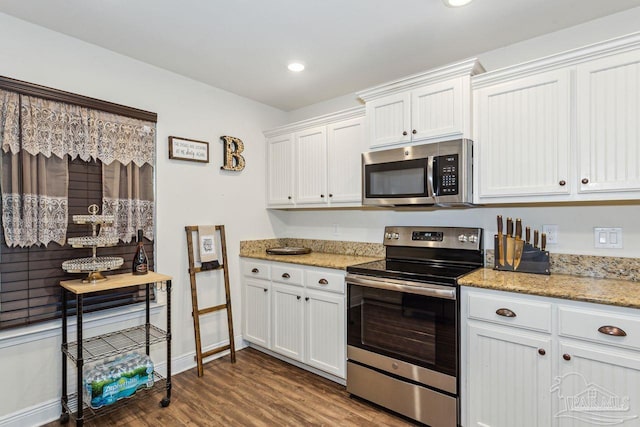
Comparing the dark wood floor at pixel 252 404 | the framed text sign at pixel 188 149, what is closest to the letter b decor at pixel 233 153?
the framed text sign at pixel 188 149

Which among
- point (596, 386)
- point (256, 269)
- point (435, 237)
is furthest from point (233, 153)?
point (596, 386)

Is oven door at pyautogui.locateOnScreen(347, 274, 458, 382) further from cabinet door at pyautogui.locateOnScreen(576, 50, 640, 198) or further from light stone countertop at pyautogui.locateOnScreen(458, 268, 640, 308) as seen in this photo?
cabinet door at pyautogui.locateOnScreen(576, 50, 640, 198)

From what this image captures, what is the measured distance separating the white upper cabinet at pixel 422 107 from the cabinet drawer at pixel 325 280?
3.53 ft

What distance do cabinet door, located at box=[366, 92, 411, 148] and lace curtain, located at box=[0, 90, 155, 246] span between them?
179 centimetres

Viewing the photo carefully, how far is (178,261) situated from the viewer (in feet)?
9.59

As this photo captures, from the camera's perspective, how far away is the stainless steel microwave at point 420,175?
2234mm

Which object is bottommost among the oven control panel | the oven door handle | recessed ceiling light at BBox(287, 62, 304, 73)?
the oven door handle

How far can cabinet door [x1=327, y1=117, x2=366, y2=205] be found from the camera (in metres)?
2.92

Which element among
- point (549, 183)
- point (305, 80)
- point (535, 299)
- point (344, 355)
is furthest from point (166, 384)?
point (549, 183)

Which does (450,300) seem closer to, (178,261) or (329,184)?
(329,184)

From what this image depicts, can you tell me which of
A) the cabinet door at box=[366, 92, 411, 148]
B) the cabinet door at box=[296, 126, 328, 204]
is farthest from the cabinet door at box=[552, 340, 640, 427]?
the cabinet door at box=[296, 126, 328, 204]

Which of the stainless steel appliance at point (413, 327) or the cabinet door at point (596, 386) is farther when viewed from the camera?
the stainless steel appliance at point (413, 327)

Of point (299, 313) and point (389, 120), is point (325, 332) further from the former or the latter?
point (389, 120)

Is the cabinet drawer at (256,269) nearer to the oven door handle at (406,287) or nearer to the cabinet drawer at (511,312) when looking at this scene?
the oven door handle at (406,287)
